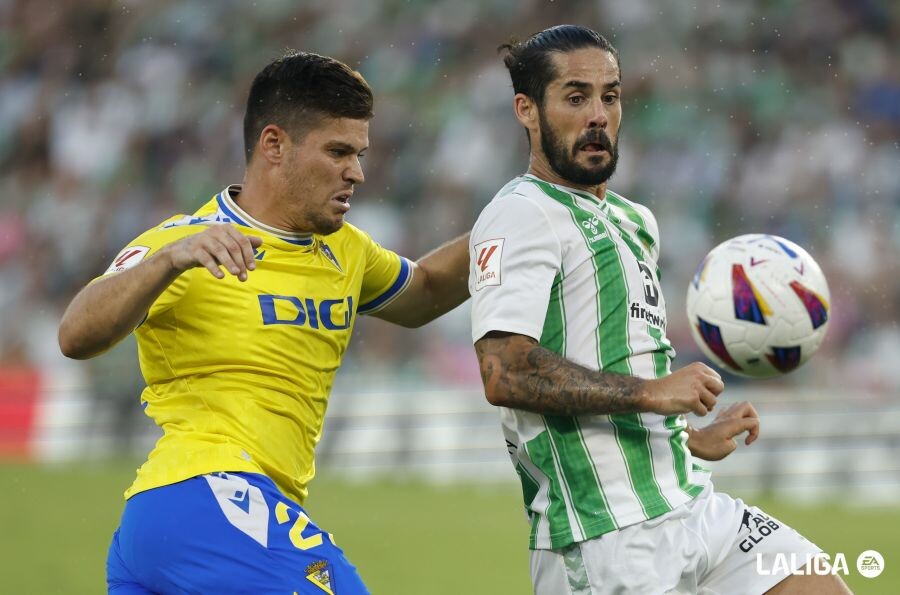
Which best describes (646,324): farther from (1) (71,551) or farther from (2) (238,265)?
(1) (71,551)

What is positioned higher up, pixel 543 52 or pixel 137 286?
pixel 543 52

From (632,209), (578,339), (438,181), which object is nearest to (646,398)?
(578,339)

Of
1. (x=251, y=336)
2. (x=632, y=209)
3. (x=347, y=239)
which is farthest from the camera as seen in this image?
(x=347, y=239)

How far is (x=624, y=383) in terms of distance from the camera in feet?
14.0

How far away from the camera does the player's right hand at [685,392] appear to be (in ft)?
13.5

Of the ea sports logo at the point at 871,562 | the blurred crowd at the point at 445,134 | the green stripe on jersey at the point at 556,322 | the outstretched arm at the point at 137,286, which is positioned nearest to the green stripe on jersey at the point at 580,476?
the green stripe on jersey at the point at 556,322

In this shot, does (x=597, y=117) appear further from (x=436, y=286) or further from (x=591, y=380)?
(x=436, y=286)

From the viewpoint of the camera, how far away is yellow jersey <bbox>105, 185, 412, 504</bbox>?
14.5 ft

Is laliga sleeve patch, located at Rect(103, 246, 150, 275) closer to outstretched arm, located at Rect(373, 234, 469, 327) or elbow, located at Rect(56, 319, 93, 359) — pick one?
elbow, located at Rect(56, 319, 93, 359)

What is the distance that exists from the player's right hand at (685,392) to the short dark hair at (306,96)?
150 centimetres

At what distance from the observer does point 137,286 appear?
161 inches

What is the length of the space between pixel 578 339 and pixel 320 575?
1112 millimetres

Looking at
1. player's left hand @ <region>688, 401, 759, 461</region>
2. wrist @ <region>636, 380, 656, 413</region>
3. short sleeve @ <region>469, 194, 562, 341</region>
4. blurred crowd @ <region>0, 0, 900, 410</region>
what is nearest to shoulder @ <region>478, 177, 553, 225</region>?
short sleeve @ <region>469, 194, 562, 341</region>

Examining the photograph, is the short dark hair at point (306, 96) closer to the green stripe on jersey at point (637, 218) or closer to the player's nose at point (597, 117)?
the player's nose at point (597, 117)
